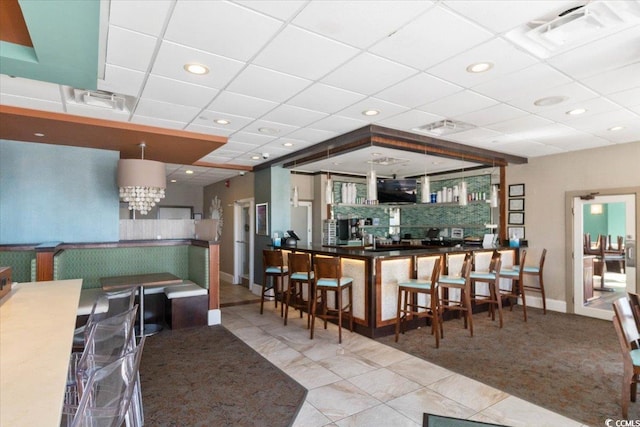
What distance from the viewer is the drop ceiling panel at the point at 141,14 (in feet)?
6.78

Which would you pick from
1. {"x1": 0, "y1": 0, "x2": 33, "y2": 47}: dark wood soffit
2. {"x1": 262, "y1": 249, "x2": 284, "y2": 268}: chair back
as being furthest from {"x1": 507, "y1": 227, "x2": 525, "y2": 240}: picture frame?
{"x1": 0, "y1": 0, "x2": 33, "y2": 47}: dark wood soffit

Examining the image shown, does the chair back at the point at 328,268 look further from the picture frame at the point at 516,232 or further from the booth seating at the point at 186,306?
the picture frame at the point at 516,232

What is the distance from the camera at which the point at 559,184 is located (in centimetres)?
608

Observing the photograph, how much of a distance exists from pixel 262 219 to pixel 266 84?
168 inches

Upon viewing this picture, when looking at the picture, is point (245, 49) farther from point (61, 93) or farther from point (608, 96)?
point (608, 96)

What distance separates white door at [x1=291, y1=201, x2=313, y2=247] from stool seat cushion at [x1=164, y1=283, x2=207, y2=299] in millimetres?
3284

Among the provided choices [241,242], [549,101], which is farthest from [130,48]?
[241,242]

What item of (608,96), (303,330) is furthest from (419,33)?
(303,330)

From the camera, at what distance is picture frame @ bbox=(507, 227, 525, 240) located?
657cm

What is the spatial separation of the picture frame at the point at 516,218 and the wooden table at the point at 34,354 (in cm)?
693

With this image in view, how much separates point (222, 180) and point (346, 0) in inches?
308

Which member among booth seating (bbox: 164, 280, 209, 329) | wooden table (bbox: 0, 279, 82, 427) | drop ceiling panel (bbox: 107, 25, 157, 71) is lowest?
booth seating (bbox: 164, 280, 209, 329)

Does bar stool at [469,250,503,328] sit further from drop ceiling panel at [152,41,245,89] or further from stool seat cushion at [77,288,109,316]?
stool seat cushion at [77,288,109,316]

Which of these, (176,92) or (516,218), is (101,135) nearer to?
(176,92)
